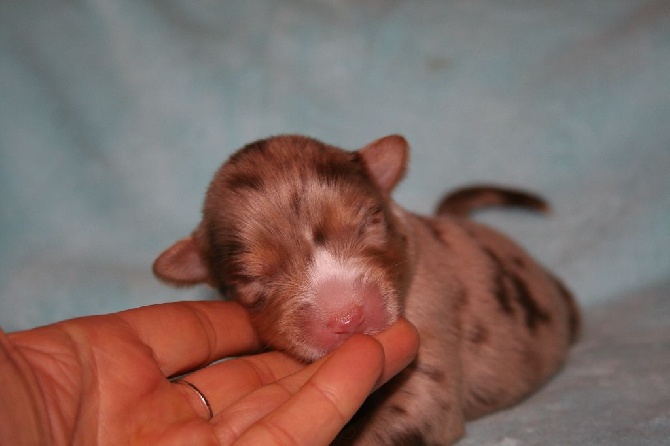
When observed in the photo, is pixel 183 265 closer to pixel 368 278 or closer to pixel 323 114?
pixel 368 278

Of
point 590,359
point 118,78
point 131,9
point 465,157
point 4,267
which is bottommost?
point 590,359

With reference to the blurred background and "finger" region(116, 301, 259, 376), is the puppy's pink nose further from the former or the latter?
the blurred background

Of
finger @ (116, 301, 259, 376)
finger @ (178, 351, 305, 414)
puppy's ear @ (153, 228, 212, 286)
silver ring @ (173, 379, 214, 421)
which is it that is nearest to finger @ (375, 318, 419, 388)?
finger @ (178, 351, 305, 414)

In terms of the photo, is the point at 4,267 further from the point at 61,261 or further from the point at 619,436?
the point at 619,436

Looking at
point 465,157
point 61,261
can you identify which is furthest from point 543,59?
point 61,261

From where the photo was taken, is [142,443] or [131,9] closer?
[142,443]

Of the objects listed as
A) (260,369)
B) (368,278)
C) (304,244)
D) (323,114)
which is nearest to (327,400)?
(368,278)

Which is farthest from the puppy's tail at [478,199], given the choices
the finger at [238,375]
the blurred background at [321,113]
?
the finger at [238,375]
